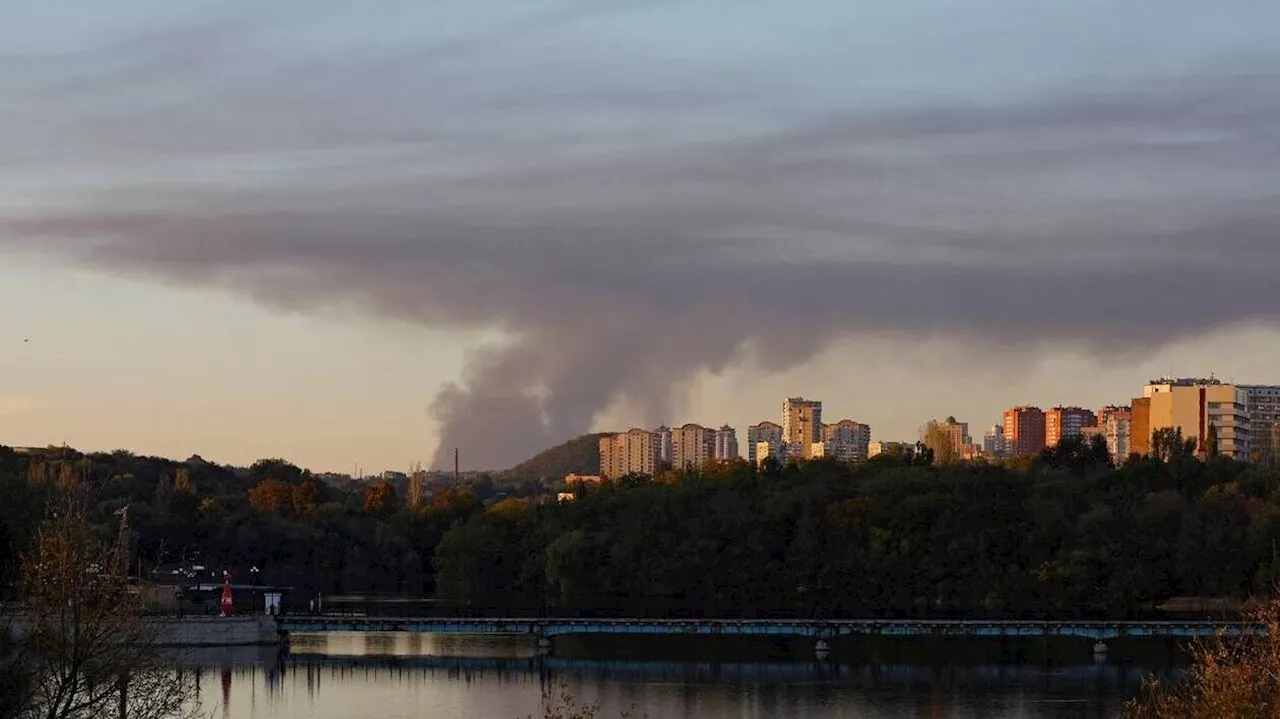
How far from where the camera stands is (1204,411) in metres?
170

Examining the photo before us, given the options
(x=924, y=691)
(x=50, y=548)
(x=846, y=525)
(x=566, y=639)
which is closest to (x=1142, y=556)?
(x=846, y=525)

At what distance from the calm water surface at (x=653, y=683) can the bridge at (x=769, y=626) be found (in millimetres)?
859

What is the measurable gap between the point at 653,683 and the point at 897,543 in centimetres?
3583

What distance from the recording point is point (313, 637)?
8100 centimetres

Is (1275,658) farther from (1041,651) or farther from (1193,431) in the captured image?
Answer: (1193,431)

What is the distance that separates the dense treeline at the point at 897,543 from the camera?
9000cm

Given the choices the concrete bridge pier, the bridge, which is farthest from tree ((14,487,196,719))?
the concrete bridge pier

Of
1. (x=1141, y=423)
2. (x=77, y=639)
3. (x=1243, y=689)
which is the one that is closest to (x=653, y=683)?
(x=1243, y=689)

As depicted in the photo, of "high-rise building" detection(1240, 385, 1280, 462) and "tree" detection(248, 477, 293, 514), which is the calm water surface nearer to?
"tree" detection(248, 477, 293, 514)

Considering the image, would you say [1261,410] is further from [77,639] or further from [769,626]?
[77,639]

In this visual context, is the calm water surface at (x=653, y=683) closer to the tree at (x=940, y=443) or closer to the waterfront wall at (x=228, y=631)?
the waterfront wall at (x=228, y=631)

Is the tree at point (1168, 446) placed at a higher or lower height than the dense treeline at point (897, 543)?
higher

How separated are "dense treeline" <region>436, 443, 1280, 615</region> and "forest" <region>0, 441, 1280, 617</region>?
0.33ft

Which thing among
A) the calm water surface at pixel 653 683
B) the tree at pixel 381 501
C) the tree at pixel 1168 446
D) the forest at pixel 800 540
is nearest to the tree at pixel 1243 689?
the calm water surface at pixel 653 683
